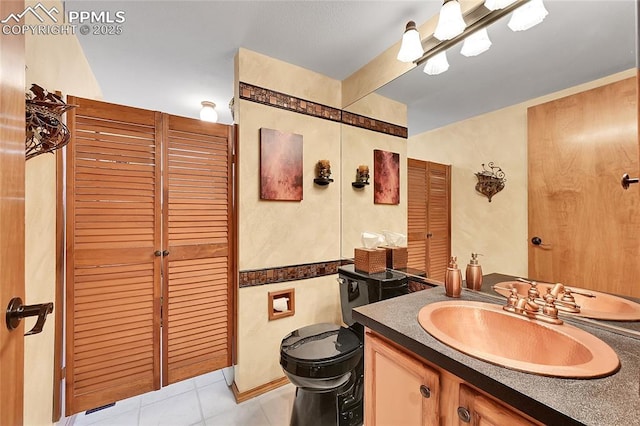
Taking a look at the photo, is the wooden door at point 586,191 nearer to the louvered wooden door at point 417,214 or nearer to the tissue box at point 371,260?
the louvered wooden door at point 417,214

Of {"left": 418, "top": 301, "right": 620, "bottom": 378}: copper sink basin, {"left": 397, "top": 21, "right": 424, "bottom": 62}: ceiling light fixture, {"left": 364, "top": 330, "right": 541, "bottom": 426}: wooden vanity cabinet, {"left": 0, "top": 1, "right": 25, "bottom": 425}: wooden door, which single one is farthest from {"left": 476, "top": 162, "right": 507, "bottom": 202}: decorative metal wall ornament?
{"left": 0, "top": 1, "right": 25, "bottom": 425}: wooden door

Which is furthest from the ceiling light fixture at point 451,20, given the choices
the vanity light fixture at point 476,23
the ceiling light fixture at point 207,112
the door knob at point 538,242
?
the ceiling light fixture at point 207,112

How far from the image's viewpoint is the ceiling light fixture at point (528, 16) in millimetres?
1020

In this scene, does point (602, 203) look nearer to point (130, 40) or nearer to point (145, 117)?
point (145, 117)

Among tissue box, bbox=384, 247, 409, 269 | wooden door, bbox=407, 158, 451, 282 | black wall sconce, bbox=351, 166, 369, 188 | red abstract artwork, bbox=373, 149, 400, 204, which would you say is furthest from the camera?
black wall sconce, bbox=351, 166, 369, 188

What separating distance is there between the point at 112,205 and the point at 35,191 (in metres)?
0.38

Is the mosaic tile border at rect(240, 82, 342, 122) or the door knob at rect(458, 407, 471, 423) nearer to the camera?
the door knob at rect(458, 407, 471, 423)

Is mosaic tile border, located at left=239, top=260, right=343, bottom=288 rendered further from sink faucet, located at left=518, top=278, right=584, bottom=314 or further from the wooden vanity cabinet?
sink faucet, located at left=518, top=278, right=584, bottom=314

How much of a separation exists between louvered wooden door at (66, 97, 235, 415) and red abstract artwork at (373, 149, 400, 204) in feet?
3.56

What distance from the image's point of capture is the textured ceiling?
91cm

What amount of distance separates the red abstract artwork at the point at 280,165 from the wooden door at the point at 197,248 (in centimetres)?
25

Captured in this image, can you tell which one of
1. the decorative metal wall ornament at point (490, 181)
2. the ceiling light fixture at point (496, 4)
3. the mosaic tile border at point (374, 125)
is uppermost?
the ceiling light fixture at point (496, 4)

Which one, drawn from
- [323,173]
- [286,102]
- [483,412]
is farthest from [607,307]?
[286,102]

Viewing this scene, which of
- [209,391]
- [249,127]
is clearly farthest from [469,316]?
[209,391]
